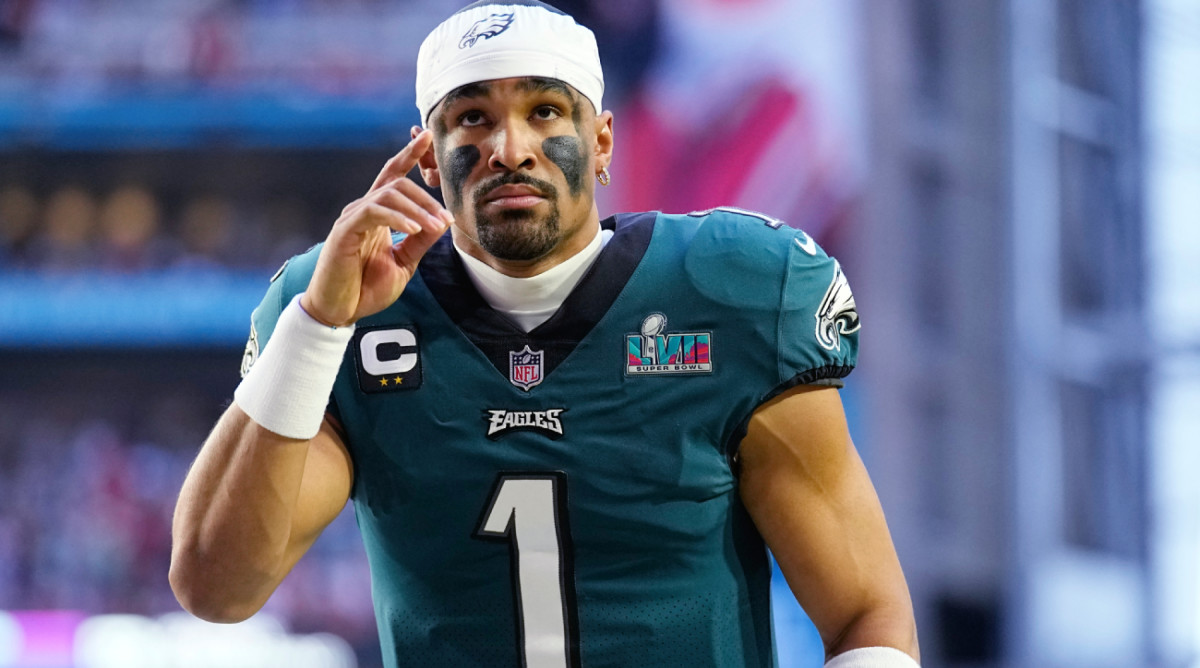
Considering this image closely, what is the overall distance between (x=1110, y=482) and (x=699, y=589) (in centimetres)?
503

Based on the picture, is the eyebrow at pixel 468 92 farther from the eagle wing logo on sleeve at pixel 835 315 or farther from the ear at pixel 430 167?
the eagle wing logo on sleeve at pixel 835 315

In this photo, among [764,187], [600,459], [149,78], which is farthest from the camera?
[149,78]

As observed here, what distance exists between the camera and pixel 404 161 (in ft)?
4.23

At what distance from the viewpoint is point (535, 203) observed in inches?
53.1

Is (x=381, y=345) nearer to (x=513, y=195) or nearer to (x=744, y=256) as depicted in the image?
(x=513, y=195)

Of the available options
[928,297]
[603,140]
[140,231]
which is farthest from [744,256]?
[140,231]

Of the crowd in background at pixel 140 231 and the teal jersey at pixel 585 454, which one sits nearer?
the teal jersey at pixel 585 454

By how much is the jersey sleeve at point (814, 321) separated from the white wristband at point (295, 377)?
419 millimetres

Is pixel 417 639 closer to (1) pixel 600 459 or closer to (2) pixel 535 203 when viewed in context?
(1) pixel 600 459

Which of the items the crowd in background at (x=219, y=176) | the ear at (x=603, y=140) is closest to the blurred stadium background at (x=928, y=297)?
the crowd in background at (x=219, y=176)

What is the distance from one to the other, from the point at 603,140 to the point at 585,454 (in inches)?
13.8

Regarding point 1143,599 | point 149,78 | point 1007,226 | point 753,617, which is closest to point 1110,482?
point 1143,599

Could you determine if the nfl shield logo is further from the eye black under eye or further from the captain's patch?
the eye black under eye

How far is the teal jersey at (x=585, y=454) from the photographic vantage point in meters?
1.34
